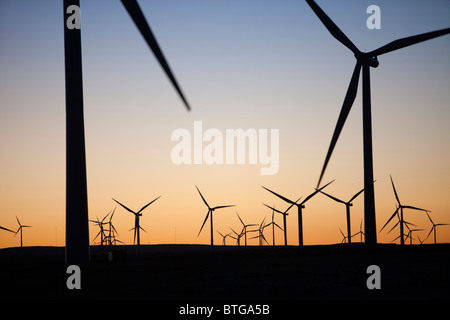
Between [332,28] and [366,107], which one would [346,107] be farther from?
[332,28]

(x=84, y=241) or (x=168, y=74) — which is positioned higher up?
(x=168, y=74)

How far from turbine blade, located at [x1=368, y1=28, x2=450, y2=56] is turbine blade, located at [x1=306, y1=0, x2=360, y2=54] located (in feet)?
8.09

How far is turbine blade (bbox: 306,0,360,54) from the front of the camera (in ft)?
222

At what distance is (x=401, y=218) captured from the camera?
4279 inches

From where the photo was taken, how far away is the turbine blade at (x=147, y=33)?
39781 millimetres

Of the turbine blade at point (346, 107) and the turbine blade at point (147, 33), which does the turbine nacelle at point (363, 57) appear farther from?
the turbine blade at point (147, 33)

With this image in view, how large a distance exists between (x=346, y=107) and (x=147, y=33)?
98.1 ft

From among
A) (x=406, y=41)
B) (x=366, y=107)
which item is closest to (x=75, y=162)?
(x=366, y=107)

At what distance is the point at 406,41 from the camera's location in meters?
66.2

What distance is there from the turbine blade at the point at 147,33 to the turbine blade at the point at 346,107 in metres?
25.0
